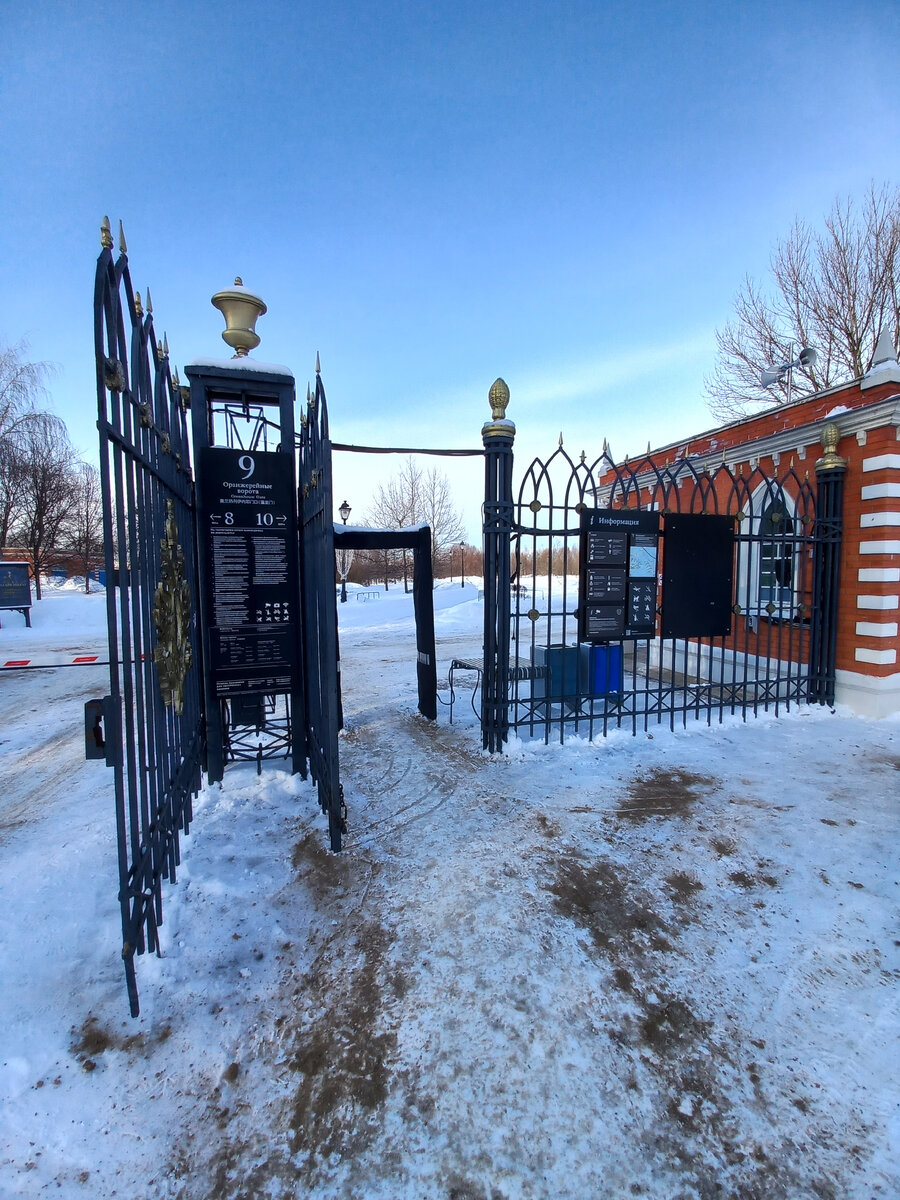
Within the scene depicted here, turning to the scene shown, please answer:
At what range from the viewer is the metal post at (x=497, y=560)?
575 centimetres

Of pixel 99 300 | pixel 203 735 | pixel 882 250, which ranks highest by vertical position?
pixel 882 250

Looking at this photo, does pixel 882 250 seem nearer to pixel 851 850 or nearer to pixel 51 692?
pixel 851 850

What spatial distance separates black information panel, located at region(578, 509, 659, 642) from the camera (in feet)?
20.1

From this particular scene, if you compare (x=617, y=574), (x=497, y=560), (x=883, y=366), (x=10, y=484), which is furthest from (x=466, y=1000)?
(x=10, y=484)

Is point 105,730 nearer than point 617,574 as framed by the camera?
Yes

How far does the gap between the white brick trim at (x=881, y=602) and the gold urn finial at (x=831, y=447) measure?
6.06ft

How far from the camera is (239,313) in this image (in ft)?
15.5

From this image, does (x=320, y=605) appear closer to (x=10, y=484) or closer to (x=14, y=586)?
(x=14, y=586)

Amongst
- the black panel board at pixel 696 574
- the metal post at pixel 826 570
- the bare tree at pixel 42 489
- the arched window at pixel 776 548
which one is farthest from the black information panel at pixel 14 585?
the metal post at pixel 826 570

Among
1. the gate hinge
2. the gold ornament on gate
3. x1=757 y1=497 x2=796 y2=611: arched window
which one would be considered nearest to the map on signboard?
x1=757 y1=497 x2=796 y2=611: arched window

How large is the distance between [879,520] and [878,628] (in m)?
1.42

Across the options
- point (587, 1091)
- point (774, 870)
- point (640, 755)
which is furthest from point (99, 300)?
point (640, 755)

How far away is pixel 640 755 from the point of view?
234 inches

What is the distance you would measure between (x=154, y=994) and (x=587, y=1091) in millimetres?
2065
